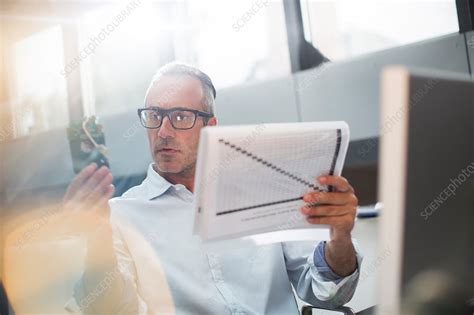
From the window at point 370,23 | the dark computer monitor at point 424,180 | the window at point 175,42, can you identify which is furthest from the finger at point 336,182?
the window at point 370,23

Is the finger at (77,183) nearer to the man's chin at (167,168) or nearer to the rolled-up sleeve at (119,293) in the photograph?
the rolled-up sleeve at (119,293)

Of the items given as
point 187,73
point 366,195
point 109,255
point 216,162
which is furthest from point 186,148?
point 366,195

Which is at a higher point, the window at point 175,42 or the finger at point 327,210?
the window at point 175,42

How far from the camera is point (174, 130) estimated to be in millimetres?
1285

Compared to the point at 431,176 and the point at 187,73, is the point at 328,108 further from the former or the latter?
the point at 431,176

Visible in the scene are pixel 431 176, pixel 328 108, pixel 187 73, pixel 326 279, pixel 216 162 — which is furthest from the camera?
pixel 328 108

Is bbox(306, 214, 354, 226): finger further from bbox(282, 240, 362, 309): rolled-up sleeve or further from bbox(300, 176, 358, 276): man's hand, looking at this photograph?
bbox(282, 240, 362, 309): rolled-up sleeve

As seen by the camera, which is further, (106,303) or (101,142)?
(101,142)

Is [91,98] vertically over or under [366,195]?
over

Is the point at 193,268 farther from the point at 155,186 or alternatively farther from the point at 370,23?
the point at 370,23

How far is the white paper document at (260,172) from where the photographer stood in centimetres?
81

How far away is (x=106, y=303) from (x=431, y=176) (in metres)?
A: 0.94

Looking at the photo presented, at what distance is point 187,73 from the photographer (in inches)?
53.0

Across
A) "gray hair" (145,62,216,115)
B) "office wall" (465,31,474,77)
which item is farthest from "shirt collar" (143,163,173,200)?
"office wall" (465,31,474,77)
